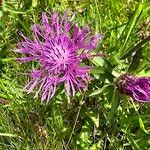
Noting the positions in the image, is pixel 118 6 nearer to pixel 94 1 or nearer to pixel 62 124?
pixel 94 1

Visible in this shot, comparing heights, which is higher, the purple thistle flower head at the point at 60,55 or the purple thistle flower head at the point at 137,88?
the purple thistle flower head at the point at 60,55

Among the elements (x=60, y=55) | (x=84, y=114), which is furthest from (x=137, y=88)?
(x=84, y=114)

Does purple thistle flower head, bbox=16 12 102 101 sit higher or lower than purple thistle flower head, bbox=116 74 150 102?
higher

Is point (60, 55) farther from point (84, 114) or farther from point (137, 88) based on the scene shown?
point (84, 114)

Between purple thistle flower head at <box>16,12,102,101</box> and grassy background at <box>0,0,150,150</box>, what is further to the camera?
grassy background at <box>0,0,150,150</box>

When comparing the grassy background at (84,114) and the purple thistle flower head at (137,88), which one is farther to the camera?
the grassy background at (84,114)
